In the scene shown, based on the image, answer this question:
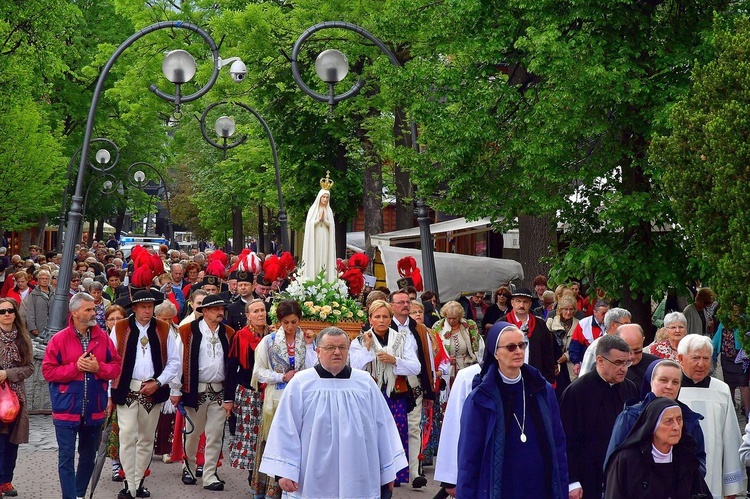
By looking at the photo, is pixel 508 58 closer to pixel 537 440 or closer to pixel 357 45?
pixel 357 45

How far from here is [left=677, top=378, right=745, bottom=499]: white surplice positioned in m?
8.56

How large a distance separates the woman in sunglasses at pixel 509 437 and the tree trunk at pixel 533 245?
16294 mm

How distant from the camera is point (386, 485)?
820 centimetres

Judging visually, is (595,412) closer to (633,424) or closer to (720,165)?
(633,424)

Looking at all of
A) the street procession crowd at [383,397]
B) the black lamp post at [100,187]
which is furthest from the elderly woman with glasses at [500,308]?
the black lamp post at [100,187]

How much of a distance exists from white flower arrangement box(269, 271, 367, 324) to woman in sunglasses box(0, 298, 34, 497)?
320 cm

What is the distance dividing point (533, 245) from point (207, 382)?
39.2ft

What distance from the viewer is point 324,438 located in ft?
26.0

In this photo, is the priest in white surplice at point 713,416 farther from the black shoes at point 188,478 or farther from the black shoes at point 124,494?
the black shoes at point 188,478

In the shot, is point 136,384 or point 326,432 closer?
point 326,432

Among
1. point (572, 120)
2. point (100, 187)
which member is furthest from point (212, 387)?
point (100, 187)

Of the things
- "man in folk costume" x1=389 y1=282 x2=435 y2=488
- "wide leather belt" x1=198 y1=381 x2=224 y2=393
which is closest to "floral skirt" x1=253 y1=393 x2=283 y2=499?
"wide leather belt" x1=198 y1=381 x2=224 y2=393

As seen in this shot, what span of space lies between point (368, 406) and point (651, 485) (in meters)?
1.86

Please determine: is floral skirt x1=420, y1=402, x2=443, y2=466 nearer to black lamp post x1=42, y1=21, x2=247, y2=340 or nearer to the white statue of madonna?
the white statue of madonna
